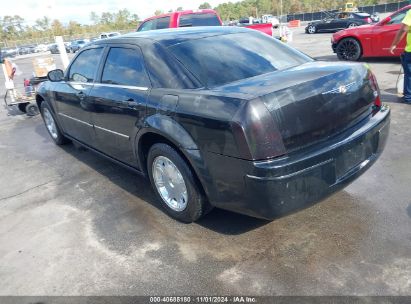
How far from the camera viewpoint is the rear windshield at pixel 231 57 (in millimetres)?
2984

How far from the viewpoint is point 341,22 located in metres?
24.2

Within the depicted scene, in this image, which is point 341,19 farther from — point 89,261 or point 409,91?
point 89,261

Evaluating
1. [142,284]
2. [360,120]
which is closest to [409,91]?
Result: [360,120]

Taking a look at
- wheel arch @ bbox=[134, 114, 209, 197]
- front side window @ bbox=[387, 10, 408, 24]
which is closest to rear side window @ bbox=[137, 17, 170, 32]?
front side window @ bbox=[387, 10, 408, 24]

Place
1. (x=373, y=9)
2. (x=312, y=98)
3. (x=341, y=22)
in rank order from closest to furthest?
(x=312, y=98) → (x=341, y=22) → (x=373, y=9)

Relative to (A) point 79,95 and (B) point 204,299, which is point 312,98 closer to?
(B) point 204,299

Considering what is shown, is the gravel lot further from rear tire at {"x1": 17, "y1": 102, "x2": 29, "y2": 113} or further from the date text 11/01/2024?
rear tire at {"x1": 17, "y1": 102, "x2": 29, "y2": 113}

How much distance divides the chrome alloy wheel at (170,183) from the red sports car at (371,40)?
8330 mm

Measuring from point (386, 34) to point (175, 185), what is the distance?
346 inches

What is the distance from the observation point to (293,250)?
9.09 feet

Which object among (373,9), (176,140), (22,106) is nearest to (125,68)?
(176,140)

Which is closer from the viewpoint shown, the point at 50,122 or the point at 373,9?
the point at 50,122

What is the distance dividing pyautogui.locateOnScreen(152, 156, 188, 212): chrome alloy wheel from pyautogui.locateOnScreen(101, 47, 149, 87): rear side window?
0.75 meters

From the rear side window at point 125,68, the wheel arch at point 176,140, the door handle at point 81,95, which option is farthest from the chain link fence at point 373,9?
the wheel arch at point 176,140
